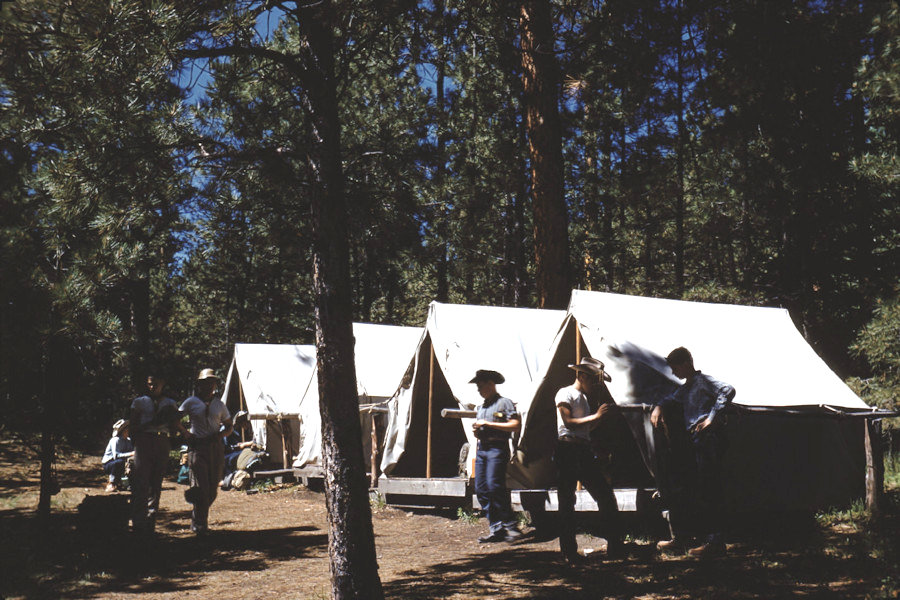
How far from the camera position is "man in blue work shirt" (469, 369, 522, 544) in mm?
8461

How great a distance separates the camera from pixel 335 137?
5.75 meters

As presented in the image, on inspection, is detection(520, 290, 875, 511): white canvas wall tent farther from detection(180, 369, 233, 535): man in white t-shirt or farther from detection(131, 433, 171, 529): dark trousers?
detection(131, 433, 171, 529): dark trousers

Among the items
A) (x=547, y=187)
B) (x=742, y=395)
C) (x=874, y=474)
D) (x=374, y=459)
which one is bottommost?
(x=374, y=459)

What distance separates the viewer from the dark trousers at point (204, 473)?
927cm

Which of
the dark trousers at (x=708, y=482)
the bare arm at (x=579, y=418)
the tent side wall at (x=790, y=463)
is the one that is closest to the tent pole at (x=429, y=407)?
the bare arm at (x=579, y=418)

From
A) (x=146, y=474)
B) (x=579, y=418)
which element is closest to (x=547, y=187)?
(x=579, y=418)

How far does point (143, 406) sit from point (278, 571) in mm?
2760

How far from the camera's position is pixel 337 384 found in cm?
538

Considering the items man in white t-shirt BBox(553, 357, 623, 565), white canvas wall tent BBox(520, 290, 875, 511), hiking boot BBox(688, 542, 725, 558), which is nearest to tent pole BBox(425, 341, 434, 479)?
white canvas wall tent BBox(520, 290, 875, 511)

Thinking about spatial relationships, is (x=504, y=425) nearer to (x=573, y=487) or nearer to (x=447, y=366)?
(x=573, y=487)

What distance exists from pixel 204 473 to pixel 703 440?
5731 mm

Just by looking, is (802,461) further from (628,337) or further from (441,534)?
(441,534)

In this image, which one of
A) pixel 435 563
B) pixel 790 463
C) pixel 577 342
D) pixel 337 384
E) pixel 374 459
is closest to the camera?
pixel 337 384

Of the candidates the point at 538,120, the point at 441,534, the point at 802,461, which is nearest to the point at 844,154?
the point at 538,120
